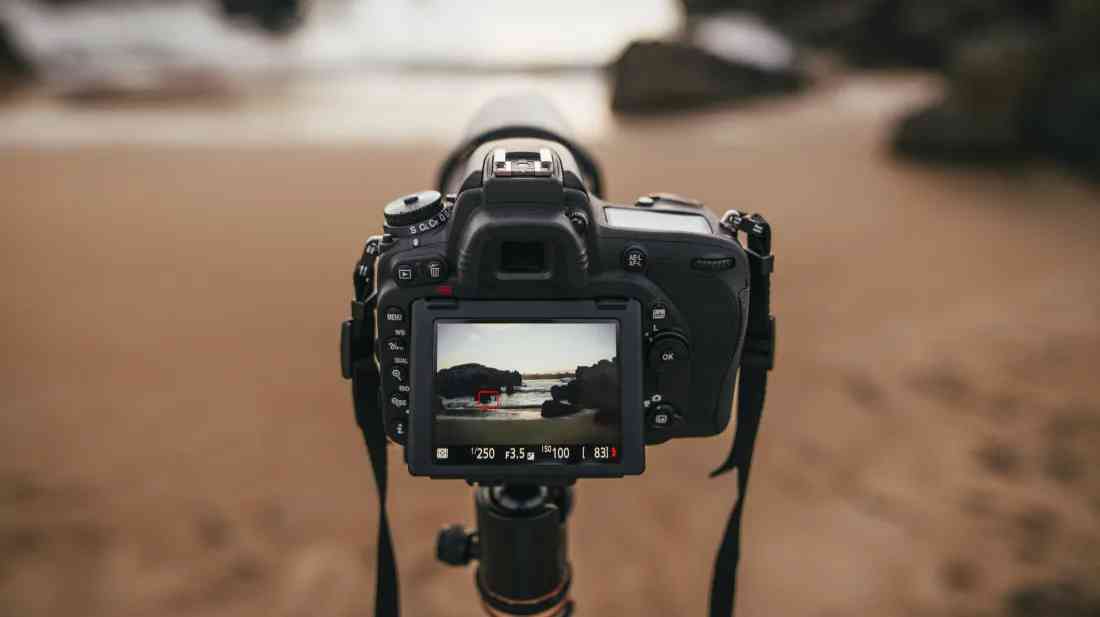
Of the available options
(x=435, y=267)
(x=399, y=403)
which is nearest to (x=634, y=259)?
(x=435, y=267)

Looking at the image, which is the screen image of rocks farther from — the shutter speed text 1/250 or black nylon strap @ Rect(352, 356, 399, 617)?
black nylon strap @ Rect(352, 356, 399, 617)

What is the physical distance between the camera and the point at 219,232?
12.0 feet

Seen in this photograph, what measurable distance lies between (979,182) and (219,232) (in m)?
3.74

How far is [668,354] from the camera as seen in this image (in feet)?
3.34

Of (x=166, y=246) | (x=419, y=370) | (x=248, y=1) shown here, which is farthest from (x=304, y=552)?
(x=248, y=1)

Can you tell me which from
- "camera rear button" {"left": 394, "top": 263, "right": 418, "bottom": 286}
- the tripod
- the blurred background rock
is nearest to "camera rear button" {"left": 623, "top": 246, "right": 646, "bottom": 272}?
"camera rear button" {"left": 394, "top": 263, "right": 418, "bottom": 286}

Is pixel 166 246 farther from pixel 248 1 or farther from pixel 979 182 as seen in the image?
pixel 248 1

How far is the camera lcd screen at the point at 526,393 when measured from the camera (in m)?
0.95

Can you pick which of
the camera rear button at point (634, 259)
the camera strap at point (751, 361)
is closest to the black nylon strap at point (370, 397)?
the camera rear button at point (634, 259)

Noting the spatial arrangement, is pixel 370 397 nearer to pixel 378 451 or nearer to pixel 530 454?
pixel 378 451

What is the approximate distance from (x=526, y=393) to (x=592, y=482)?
1265mm

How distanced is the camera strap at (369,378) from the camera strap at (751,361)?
1.51 ft

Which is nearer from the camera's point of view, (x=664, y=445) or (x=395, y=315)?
(x=395, y=315)

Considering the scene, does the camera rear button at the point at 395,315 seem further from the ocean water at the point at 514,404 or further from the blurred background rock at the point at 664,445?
the blurred background rock at the point at 664,445
